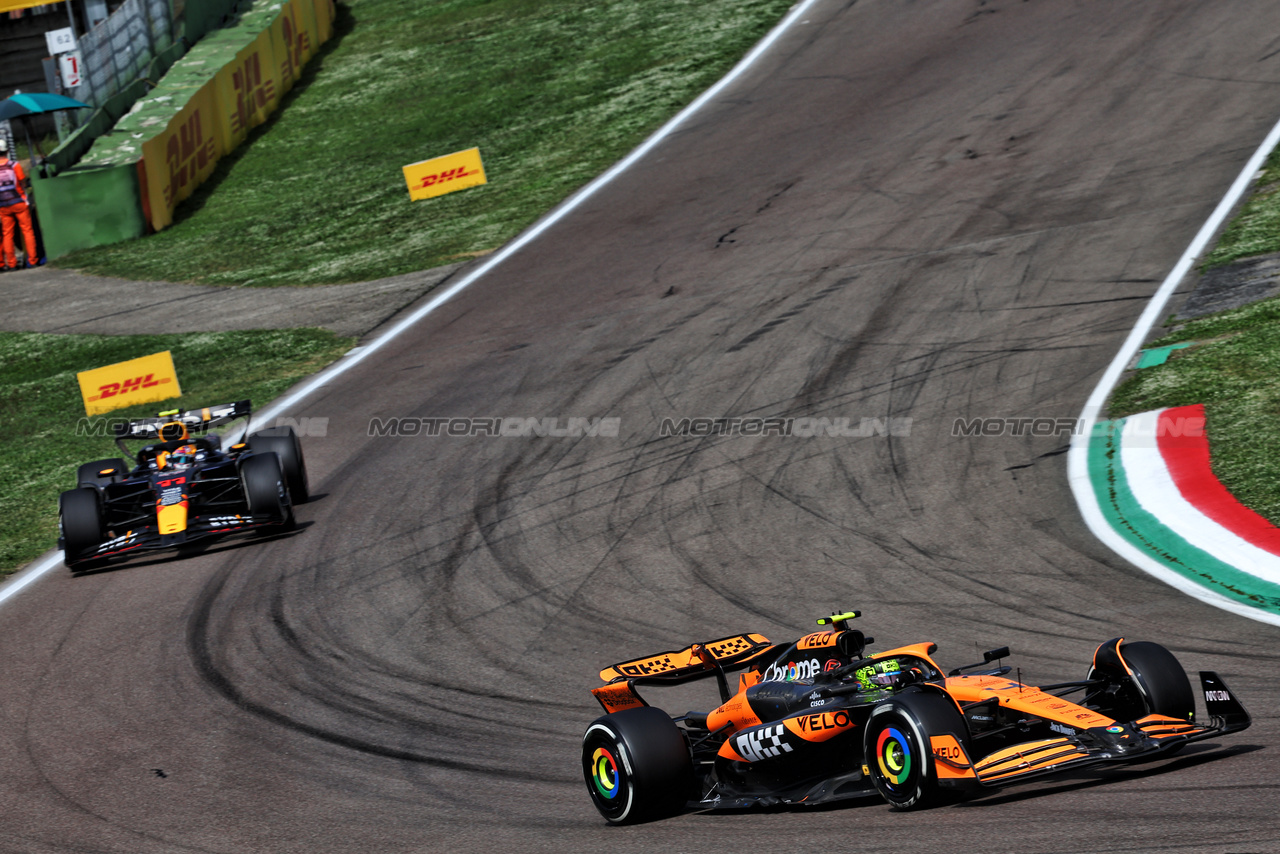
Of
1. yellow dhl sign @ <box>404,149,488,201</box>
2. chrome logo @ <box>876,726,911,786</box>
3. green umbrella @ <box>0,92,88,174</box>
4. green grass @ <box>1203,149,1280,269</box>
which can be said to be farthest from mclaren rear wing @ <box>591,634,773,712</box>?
green umbrella @ <box>0,92,88,174</box>

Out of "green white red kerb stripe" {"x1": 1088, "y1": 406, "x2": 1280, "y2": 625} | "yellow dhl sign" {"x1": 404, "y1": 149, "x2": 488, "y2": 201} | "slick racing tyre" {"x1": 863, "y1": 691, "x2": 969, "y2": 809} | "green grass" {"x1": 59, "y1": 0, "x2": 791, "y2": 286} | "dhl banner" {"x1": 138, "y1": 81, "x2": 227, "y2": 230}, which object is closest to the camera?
"slick racing tyre" {"x1": 863, "y1": 691, "x2": 969, "y2": 809}

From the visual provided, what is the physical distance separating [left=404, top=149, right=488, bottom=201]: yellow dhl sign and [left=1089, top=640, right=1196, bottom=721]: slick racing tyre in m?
20.4

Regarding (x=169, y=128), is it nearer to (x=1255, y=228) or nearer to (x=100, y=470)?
(x=100, y=470)

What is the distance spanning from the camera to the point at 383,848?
6156mm

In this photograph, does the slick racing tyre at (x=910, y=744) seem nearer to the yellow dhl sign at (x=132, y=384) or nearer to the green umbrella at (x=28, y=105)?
the yellow dhl sign at (x=132, y=384)

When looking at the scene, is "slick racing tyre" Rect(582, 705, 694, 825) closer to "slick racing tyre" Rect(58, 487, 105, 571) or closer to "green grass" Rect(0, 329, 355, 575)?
"slick racing tyre" Rect(58, 487, 105, 571)

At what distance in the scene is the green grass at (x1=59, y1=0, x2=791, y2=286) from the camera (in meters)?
23.1

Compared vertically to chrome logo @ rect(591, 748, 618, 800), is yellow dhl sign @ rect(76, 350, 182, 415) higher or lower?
lower

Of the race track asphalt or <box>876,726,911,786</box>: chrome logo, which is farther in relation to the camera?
the race track asphalt

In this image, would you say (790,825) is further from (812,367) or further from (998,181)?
(998,181)

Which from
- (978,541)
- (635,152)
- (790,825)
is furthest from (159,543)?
(635,152)

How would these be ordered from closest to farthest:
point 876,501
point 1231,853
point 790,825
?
point 1231,853
point 790,825
point 876,501

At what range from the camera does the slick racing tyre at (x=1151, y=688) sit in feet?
18.2

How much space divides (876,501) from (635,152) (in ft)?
49.0
